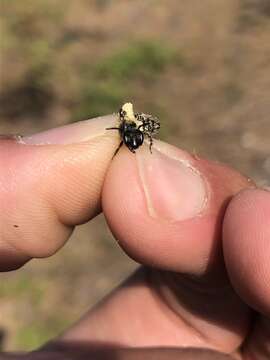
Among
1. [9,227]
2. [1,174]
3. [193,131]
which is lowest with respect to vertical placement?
[193,131]

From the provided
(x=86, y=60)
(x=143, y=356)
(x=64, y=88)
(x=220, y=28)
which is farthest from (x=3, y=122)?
(x=143, y=356)

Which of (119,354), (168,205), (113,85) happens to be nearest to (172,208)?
(168,205)

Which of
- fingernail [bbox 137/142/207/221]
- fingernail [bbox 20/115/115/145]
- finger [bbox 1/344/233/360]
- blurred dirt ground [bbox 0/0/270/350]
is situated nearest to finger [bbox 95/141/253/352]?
fingernail [bbox 137/142/207/221]

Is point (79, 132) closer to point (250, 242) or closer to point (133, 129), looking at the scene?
point (133, 129)

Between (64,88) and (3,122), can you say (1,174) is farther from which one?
(64,88)

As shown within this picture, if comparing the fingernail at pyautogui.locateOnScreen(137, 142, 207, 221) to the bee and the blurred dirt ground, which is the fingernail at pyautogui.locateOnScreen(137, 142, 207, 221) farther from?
the blurred dirt ground

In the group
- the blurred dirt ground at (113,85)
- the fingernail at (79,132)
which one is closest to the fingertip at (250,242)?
the fingernail at (79,132)
